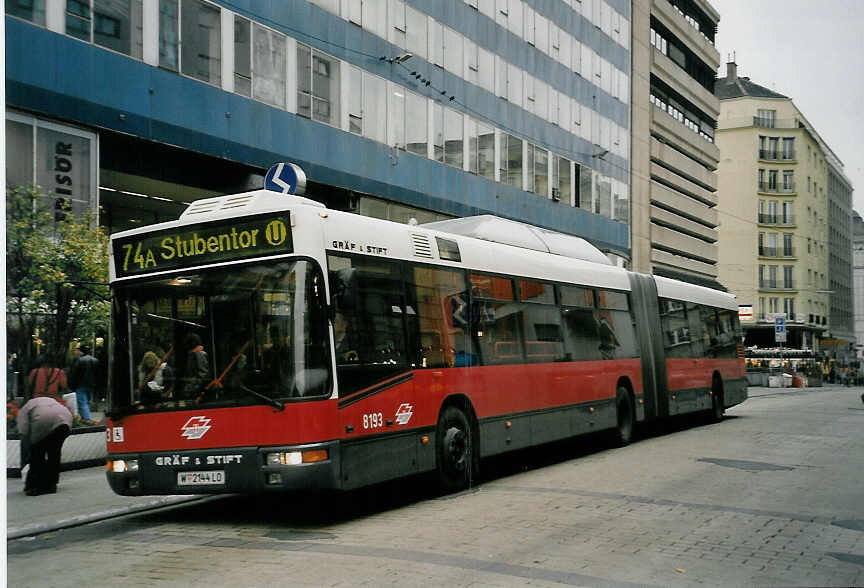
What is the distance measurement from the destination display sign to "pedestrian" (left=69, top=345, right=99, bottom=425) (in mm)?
6747

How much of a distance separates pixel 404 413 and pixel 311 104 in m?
14.2

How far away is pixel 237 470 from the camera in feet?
29.8

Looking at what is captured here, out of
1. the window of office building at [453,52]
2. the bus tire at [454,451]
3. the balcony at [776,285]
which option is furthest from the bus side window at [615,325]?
the balcony at [776,285]

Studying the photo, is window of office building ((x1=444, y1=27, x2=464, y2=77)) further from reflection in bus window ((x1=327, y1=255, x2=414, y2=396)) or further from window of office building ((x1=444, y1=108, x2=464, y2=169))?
reflection in bus window ((x1=327, y1=255, x2=414, y2=396))

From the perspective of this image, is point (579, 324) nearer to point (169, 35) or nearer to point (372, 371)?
point (372, 371)

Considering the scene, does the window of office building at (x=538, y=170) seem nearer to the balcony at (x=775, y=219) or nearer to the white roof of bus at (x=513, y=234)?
the white roof of bus at (x=513, y=234)

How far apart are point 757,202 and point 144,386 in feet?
284

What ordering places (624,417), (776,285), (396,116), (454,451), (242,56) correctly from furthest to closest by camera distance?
1. (776,285)
2. (396,116)
3. (242,56)
4. (624,417)
5. (454,451)

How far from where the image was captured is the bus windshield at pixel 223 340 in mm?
8992

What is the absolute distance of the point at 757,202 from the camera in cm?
8938

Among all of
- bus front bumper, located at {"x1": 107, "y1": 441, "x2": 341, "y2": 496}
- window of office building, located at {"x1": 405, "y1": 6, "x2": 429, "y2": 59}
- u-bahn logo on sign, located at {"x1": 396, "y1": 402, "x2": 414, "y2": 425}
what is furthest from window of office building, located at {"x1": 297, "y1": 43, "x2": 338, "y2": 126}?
bus front bumper, located at {"x1": 107, "y1": 441, "x2": 341, "y2": 496}

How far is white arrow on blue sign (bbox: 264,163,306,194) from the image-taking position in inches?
576

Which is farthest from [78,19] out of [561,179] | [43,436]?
[561,179]

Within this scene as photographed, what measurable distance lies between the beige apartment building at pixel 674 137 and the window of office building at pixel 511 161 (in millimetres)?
17464
